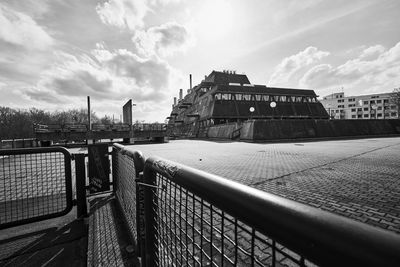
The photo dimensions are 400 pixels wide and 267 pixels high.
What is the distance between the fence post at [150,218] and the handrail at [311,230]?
1114 mm

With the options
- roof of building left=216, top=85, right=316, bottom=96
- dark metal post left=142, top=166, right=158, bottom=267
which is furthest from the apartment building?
dark metal post left=142, top=166, right=158, bottom=267

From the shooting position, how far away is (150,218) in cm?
197

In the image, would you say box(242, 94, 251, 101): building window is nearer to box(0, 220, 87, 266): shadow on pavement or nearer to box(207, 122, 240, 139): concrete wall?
box(207, 122, 240, 139): concrete wall

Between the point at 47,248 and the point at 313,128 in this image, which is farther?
the point at 313,128

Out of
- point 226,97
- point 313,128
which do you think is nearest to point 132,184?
point 313,128

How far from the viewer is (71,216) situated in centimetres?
413

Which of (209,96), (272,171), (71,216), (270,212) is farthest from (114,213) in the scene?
(209,96)

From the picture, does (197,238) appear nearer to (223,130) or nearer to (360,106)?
(223,130)

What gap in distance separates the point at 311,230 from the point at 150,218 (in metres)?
1.75

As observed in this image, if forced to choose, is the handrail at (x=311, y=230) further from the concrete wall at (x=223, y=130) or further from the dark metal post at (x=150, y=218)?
the concrete wall at (x=223, y=130)

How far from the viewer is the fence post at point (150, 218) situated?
1.94 metres

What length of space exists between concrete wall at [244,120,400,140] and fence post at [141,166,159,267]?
22.1m

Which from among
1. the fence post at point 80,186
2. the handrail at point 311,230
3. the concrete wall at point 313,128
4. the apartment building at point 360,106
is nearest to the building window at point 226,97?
the concrete wall at point 313,128

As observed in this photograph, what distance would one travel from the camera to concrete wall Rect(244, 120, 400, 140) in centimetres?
2375
